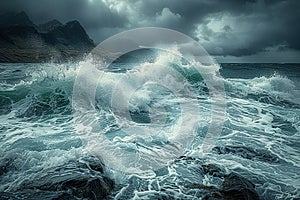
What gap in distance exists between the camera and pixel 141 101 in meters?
15.6

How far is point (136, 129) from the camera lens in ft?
36.8

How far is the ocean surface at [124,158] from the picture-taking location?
6019mm

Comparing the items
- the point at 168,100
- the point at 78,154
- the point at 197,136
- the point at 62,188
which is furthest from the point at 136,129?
the point at 168,100

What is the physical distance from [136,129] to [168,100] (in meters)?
7.25

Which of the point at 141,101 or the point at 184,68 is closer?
the point at 141,101

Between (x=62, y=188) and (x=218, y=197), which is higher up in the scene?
(x=62, y=188)

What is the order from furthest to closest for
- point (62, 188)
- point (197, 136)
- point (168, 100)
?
1. point (168, 100)
2. point (197, 136)
3. point (62, 188)

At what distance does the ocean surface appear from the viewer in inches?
237

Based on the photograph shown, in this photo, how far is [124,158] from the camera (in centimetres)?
805

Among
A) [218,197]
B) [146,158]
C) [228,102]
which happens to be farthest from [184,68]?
[218,197]

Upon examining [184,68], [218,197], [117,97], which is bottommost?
[218,197]

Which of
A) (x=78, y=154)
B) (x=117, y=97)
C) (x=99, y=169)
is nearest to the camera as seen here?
(x=99, y=169)

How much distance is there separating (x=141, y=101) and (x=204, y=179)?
9.32m

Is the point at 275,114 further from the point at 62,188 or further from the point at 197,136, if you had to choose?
the point at 62,188
